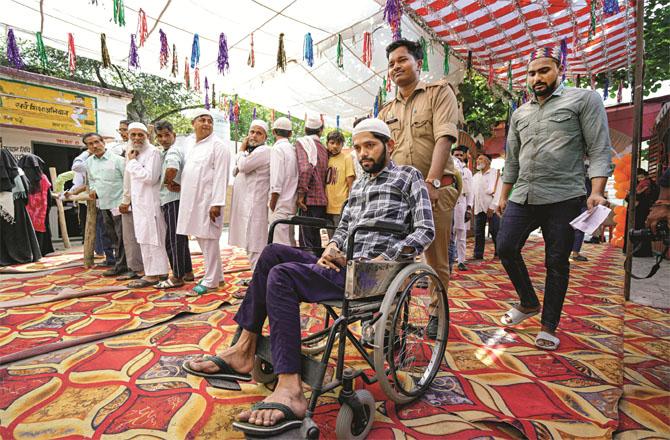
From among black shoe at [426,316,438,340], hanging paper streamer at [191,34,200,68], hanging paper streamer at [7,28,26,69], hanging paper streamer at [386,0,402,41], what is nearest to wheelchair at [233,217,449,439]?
black shoe at [426,316,438,340]

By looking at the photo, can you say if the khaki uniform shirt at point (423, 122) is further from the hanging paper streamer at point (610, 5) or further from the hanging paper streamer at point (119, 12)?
the hanging paper streamer at point (119, 12)

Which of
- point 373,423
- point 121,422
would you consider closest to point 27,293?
point 121,422

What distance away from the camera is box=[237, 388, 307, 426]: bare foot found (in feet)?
4.02

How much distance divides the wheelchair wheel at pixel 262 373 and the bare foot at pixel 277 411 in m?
0.36

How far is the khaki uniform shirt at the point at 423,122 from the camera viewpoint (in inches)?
82.4

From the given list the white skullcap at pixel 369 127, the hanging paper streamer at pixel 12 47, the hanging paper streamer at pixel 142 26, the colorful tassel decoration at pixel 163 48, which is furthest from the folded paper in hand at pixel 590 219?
the hanging paper streamer at pixel 12 47

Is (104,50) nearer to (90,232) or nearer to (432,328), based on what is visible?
(90,232)

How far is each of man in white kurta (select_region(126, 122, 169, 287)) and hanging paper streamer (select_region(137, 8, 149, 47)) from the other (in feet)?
4.71

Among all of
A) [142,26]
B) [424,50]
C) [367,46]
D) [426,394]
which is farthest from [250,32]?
[426,394]

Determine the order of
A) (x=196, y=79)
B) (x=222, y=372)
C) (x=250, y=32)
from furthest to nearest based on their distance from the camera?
(x=196, y=79), (x=250, y=32), (x=222, y=372)

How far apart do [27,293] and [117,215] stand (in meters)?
1.17

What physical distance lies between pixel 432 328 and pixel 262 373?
1067mm

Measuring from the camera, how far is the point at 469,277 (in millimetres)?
4246

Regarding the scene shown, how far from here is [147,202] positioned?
3607mm
